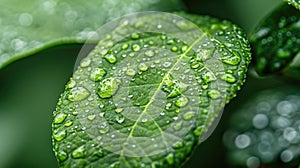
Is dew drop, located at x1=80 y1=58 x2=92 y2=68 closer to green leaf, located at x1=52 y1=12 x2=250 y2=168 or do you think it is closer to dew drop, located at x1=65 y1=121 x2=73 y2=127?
green leaf, located at x1=52 y1=12 x2=250 y2=168

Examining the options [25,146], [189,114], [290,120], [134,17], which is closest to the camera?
[189,114]

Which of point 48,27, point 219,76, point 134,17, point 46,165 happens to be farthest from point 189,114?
point 46,165

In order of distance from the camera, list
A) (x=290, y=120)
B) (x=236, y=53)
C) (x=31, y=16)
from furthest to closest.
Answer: (x=290, y=120) < (x=31, y=16) < (x=236, y=53)

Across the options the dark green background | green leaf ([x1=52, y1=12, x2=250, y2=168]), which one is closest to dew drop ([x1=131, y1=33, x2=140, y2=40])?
green leaf ([x1=52, y1=12, x2=250, y2=168])

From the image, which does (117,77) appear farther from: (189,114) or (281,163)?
(281,163)

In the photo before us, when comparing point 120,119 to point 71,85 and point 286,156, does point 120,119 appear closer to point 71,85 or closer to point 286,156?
point 71,85

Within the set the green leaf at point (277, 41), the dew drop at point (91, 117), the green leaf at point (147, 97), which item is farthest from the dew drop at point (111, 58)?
the green leaf at point (277, 41)
